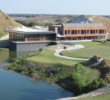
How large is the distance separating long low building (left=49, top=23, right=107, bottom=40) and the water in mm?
39705

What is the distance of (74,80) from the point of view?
113ft

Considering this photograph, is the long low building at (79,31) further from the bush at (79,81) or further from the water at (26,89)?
the bush at (79,81)

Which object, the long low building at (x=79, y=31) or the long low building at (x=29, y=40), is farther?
the long low building at (x=79, y=31)

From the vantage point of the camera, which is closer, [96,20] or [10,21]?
[10,21]

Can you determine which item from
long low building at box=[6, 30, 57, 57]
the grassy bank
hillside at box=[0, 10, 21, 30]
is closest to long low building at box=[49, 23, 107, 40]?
long low building at box=[6, 30, 57, 57]

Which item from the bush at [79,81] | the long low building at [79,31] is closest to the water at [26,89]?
the bush at [79,81]

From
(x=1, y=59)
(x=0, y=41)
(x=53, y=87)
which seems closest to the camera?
(x=53, y=87)

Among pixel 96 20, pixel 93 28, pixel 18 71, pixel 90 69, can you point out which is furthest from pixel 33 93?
pixel 96 20

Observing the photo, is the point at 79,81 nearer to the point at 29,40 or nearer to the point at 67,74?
the point at 67,74

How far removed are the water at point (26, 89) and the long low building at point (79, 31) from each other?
39705 mm

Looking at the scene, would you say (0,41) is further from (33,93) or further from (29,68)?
(33,93)

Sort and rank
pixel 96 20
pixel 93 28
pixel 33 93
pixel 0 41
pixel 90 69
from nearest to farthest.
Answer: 1. pixel 33 93
2. pixel 90 69
3. pixel 0 41
4. pixel 93 28
5. pixel 96 20

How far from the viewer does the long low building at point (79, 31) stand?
80.7 metres

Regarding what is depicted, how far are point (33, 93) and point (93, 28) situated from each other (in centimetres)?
5436
